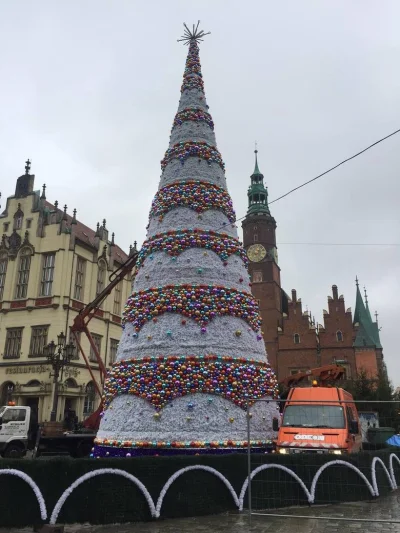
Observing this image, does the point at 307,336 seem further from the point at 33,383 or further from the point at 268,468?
the point at 268,468

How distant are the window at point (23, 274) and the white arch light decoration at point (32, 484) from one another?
25.2m

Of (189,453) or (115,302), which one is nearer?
(189,453)

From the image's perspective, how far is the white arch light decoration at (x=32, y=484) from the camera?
6.17 meters

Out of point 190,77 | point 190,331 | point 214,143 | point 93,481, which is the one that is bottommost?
point 93,481

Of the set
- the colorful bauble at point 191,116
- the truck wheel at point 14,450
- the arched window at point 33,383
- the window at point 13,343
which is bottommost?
the truck wheel at point 14,450

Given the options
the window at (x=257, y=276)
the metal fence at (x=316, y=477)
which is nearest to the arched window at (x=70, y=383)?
the metal fence at (x=316, y=477)

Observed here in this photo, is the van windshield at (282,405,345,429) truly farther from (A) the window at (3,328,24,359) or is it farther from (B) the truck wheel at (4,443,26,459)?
(A) the window at (3,328,24,359)

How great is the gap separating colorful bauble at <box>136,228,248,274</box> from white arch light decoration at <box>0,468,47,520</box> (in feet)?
15.9

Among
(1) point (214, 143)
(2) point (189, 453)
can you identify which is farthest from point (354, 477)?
(1) point (214, 143)

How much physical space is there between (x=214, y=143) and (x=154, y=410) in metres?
6.64

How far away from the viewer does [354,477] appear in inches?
315

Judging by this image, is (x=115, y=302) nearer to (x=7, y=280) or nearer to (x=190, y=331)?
(x=7, y=280)

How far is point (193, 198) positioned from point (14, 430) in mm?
13087

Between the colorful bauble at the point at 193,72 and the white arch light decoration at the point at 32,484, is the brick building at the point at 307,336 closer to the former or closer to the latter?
the colorful bauble at the point at 193,72
